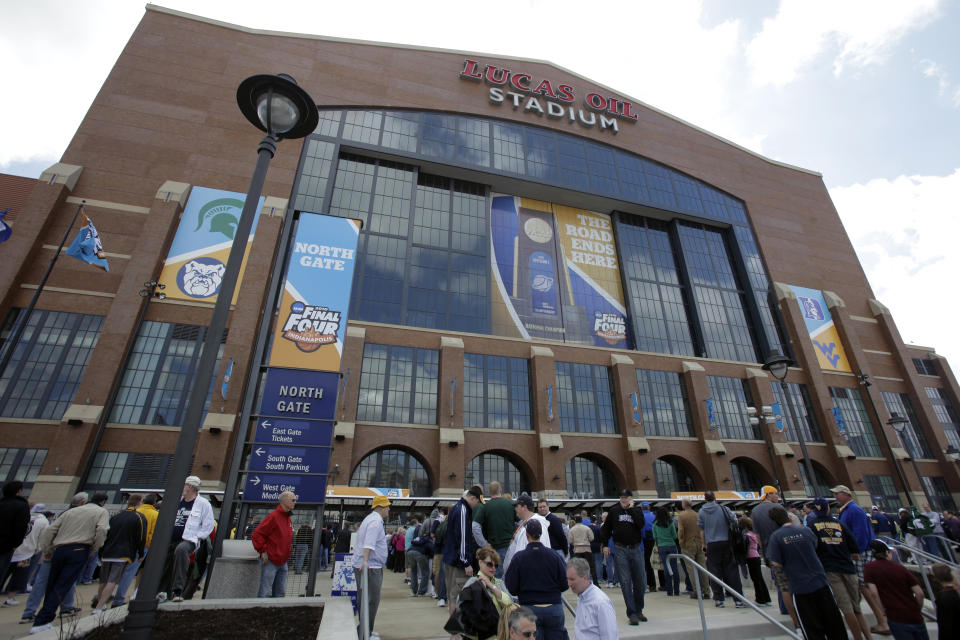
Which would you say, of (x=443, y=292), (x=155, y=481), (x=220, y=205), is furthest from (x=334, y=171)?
(x=155, y=481)

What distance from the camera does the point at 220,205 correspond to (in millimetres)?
28047

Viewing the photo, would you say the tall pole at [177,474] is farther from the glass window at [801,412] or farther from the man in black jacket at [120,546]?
the glass window at [801,412]

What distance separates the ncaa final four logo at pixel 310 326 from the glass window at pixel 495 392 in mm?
17122

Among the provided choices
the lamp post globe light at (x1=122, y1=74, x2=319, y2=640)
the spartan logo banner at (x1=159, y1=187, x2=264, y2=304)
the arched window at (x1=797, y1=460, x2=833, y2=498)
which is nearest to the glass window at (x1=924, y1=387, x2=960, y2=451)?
the arched window at (x1=797, y1=460, x2=833, y2=498)

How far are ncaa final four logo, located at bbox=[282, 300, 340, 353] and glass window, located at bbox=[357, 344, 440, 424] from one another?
1520 cm

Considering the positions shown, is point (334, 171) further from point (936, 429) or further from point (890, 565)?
point (936, 429)

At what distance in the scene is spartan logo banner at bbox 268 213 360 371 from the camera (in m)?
11.3

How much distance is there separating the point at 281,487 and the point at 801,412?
123 feet

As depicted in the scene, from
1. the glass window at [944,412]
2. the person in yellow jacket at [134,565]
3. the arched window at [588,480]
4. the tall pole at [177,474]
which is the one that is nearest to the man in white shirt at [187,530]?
the person in yellow jacket at [134,565]

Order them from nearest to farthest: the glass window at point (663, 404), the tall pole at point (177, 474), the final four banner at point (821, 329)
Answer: the tall pole at point (177, 474), the glass window at point (663, 404), the final four banner at point (821, 329)

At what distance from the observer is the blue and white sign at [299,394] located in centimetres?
989

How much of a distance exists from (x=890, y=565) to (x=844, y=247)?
49.8 m

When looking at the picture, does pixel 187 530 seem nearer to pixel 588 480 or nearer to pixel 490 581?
pixel 490 581

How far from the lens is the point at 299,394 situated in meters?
10.1
